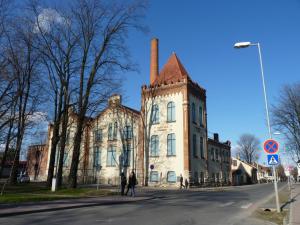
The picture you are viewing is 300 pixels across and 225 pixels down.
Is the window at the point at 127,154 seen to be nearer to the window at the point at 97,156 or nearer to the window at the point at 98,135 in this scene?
the window at the point at 97,156

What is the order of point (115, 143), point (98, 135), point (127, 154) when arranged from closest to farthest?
point (127, 154)
point (115, 143)
point (98, 135)

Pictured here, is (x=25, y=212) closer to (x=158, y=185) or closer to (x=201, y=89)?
(x=158, y=185)

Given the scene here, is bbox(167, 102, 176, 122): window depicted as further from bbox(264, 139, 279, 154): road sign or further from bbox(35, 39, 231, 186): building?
bbox(264, 139, 279, 154): road sign

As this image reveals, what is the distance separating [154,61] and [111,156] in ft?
53.2

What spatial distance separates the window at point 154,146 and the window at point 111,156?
267 inches

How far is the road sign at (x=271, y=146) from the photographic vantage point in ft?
44.1

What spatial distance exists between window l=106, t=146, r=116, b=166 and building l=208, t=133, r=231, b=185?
14.4 m

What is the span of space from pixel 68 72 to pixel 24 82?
15.2ft

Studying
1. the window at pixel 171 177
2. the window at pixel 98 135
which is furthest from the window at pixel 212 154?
the window at pixel 98 135

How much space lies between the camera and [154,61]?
48.5 meters

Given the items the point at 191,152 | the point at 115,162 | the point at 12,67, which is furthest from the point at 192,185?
the point at 12,67

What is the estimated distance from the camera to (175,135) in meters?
40.8

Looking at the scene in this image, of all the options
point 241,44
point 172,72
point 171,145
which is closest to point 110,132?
point 171,145

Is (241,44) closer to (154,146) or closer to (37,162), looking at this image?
(154,146)
